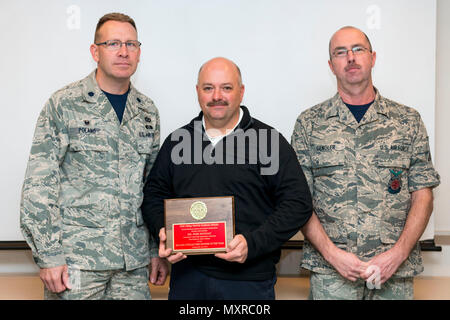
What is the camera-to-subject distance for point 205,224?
6.51 feet

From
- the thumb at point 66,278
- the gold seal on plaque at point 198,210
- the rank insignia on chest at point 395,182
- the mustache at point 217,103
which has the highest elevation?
the mustache at point 217,103

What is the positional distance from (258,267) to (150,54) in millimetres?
1675

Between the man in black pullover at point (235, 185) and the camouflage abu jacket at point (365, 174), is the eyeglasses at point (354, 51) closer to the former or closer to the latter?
the camouflage abu jacket at point (365, 174)

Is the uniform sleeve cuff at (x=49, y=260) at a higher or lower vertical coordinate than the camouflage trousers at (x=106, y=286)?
higher

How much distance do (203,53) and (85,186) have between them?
4.19 feet

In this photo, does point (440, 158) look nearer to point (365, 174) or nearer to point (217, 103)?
point (365, 174)

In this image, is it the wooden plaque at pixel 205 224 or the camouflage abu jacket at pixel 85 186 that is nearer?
the wooden plaque at pixel 205 224

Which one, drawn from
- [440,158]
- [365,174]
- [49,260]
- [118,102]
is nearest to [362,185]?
[365,174]

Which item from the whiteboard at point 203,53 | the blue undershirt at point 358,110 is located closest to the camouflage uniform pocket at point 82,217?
the whiteboard at point 203,53

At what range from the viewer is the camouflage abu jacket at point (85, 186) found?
2.19 metres

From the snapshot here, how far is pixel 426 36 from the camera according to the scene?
10.0 ft

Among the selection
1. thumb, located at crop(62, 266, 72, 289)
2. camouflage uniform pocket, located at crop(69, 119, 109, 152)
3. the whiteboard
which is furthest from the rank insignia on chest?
thumb, located at crop(62, 266, 72, 289)
